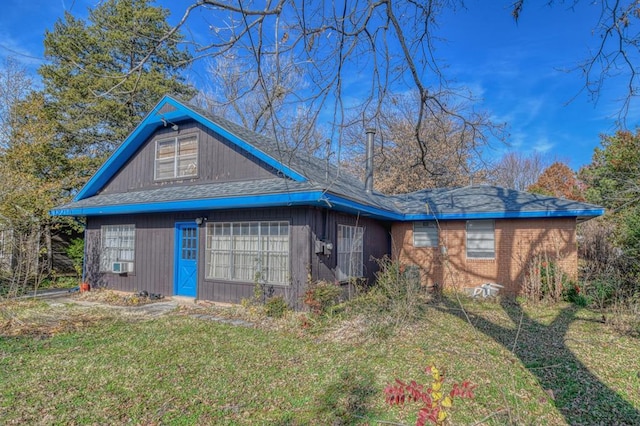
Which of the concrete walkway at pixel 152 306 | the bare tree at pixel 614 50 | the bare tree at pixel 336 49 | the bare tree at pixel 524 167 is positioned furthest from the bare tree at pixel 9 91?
the bare tree at pixel 524 167

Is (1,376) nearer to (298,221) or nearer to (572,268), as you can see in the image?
(298,221)

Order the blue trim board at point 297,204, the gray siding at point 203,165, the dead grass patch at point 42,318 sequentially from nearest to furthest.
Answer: the dead grass patch at point 42,318
the blue trim board at point 297,204
the gray siding at point 203,165

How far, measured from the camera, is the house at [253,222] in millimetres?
8375

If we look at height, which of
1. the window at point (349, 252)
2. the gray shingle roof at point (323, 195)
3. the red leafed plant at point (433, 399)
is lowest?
the red leafed plant at point (433, 399)

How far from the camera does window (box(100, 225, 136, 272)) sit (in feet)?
35.6

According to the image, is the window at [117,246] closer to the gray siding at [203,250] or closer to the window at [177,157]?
the gray siding at [203,250]

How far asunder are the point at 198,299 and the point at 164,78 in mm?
14810

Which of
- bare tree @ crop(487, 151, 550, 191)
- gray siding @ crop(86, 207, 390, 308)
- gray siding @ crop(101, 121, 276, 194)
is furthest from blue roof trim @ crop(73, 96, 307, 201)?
bare tree @ crop(487, 151, 550, 191)

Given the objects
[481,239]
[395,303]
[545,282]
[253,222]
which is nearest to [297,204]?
[253,222]

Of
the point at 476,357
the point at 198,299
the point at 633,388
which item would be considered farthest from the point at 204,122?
the point at 633,388

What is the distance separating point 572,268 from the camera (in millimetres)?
10734

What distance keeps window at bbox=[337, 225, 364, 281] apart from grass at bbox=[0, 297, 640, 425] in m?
2.34

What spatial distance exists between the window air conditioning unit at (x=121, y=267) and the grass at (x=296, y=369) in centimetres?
292

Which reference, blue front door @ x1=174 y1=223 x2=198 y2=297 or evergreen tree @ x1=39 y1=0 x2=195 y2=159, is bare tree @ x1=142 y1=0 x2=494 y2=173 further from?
evergreen tree @ x1=39 y1=0 x2=195 y2=159
